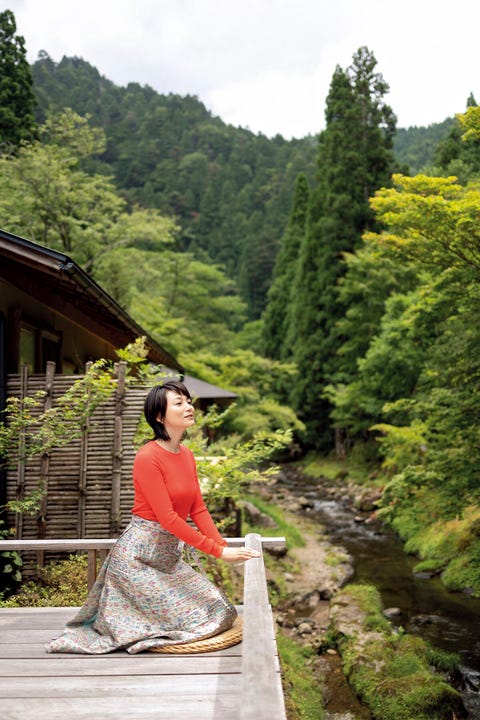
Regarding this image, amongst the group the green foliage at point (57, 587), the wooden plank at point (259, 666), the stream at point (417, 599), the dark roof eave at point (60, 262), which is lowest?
the stream at point (417, 599)

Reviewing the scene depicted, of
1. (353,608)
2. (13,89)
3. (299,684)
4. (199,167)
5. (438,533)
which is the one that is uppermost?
(199,167)

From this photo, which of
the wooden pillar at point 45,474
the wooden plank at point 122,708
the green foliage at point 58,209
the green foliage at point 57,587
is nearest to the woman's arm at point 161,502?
the wooden plank at point 122,708

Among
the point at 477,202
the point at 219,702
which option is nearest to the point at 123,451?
the point at 219,702

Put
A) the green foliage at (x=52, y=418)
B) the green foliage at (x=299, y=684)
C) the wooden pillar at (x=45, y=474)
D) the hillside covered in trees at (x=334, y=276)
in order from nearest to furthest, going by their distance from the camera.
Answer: the green foliage at (x=52, y=418) < the wooden pillar at (x=45, y=474) < the green foliage at (x=299, y=684) < the hillside covered in trees at (x=334, y=276)

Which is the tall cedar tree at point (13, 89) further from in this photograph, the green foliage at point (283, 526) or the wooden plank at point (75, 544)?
the wooden plank at point (75, 544)

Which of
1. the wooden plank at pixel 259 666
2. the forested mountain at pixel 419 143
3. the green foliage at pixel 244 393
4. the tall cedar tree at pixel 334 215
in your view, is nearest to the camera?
the wooden plank at pixel 259 666

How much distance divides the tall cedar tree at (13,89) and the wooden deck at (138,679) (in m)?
24.4

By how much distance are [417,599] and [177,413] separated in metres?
10.5

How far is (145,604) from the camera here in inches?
129

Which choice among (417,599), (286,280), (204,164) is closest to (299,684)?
(417,599)

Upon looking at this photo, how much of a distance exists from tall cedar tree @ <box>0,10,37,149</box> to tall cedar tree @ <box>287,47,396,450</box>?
53.3 feet

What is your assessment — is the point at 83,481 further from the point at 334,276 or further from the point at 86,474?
the point at 334,276

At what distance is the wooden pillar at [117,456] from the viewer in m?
6.89

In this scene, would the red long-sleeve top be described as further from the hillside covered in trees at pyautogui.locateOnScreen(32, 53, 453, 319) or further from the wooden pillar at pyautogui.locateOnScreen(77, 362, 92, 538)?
the hillside covered in trees at pyautogui.locateOnScreen(32, 53, 453, 319)
